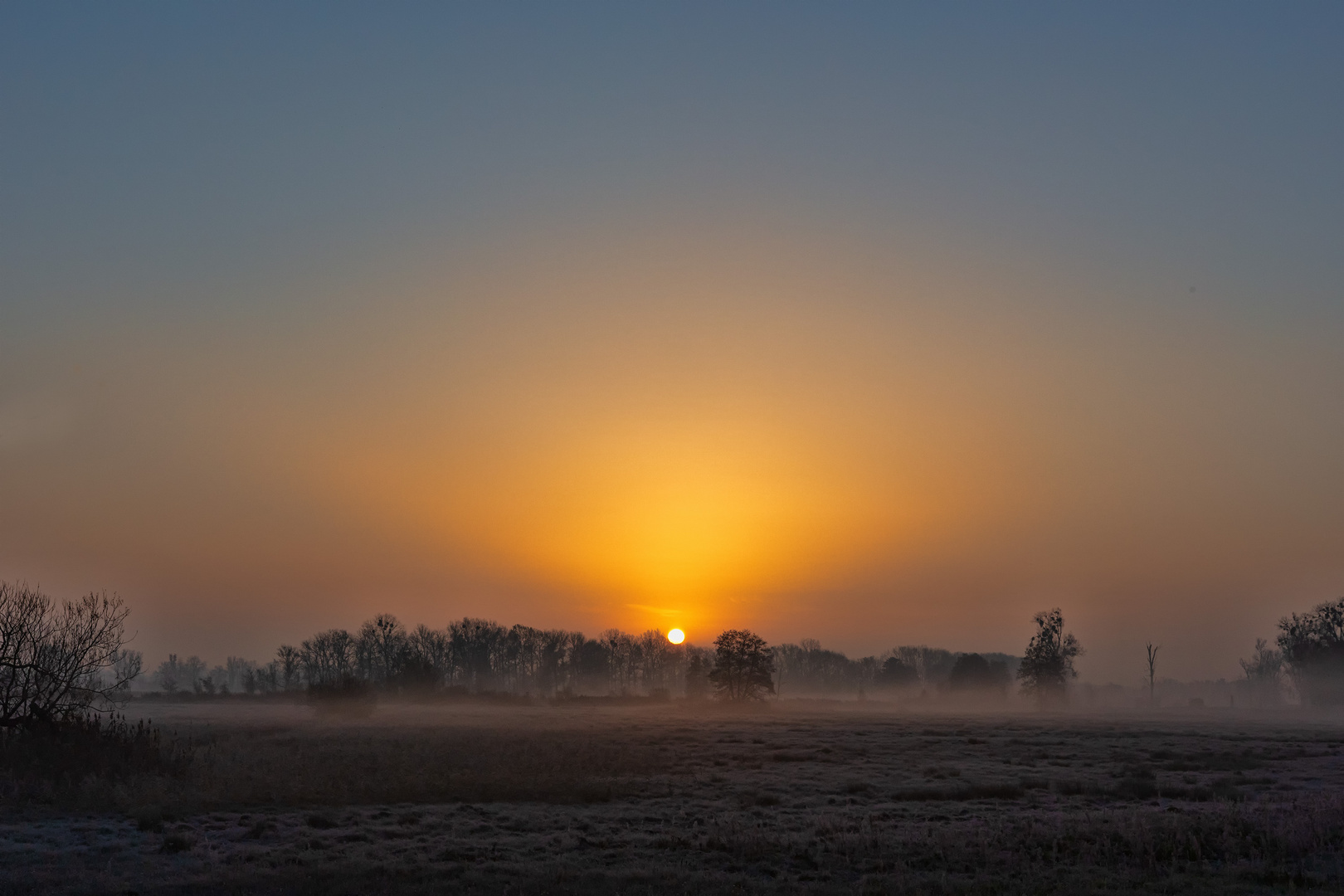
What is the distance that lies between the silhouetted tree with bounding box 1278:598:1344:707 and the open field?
339ft

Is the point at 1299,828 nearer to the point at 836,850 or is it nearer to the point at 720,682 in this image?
the point at 836,850

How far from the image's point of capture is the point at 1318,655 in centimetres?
13088

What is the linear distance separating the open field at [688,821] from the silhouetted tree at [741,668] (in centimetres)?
6895

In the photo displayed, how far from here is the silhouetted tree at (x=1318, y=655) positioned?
4975 inches

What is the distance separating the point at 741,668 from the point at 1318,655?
9384 centimetres

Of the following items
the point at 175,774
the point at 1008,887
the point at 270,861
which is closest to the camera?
the point at 1008,887

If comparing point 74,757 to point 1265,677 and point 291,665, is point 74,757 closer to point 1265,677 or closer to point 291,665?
point 291,665

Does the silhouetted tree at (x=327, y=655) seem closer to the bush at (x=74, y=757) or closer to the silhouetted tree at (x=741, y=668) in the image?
the silhouetted tree at (x=741, y=668)

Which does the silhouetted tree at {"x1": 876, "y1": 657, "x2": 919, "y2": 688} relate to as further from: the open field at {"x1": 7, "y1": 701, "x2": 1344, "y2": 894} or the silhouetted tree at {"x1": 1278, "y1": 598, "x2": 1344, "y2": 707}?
the open field at {"x1": 7, "y1": 701, "x2": 1344, "y2": 894}

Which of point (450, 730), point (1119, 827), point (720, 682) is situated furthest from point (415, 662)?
point (1119, 827)

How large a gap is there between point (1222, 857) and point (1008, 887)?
675 cm

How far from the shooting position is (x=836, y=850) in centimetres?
2070

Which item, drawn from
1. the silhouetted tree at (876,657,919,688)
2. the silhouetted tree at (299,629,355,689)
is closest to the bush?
the silhouetted tree at (299,629,355,689)

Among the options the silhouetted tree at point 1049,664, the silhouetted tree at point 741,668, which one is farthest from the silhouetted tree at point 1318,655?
the silhouetted tree at point 741,668
